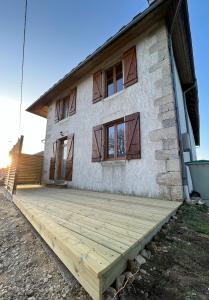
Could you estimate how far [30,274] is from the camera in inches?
47.4

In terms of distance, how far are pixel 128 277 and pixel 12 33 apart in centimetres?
746

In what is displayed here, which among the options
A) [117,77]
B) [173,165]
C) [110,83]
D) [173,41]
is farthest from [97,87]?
[173,165]

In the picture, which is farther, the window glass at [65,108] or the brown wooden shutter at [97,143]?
the window glass at [65,108]

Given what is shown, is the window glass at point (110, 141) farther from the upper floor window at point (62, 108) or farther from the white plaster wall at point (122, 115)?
the upper floor window at point (62, 108)

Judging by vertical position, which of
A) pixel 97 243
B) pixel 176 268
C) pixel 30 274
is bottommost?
pixel 30 274

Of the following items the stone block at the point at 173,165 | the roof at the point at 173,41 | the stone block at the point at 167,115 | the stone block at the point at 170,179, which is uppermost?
the roof at the point at 173,41

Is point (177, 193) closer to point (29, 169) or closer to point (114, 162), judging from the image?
point (114, 162)

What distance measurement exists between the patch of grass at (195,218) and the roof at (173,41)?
14.8ft

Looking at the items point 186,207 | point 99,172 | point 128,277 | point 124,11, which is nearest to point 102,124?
point 99,172

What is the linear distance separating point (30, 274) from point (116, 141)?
363cm

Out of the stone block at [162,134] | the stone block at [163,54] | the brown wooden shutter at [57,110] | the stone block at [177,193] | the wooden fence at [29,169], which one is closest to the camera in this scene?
the stone block at [177,193]

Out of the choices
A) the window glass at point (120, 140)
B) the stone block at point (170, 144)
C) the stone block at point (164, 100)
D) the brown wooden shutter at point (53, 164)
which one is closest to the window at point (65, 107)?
the brown wooden shutter at point (53, 164)

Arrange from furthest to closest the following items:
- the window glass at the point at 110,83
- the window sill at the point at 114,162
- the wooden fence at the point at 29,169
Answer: the wooden fence at the point at 29,169 < the window glass at the point at 110,83 < the window sill at the point at 114,162

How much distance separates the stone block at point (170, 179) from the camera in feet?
9.91
